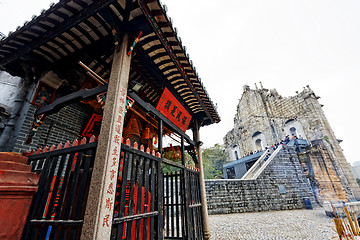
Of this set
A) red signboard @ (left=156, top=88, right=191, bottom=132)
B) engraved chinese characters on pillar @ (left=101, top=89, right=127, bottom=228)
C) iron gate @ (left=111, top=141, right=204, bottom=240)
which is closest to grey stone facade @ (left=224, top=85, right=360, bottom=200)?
red signboard @ (left=156, top=88, right=191, bottom=132)

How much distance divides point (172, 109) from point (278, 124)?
2201cm

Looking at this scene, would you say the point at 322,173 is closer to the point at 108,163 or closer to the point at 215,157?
the point at 215,157

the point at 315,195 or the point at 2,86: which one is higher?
the point at 2,86

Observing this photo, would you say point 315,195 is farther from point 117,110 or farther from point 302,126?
point 117,110

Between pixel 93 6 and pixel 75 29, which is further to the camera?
pixel 75 29

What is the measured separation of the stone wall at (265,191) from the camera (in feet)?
35.0

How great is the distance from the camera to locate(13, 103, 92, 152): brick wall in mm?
3678

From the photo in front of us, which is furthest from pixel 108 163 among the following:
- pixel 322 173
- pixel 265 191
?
pixel 322 173

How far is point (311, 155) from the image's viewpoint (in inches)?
614

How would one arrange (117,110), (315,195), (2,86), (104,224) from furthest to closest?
(315,195)
(2,86)
(117,110)
(104,224)

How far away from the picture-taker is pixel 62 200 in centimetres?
219

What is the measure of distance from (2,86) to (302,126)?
24825 millimetres

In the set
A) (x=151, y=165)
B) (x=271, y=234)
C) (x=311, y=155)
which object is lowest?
(x=271, y=234)

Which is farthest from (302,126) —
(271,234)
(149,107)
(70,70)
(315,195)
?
(70,70)
